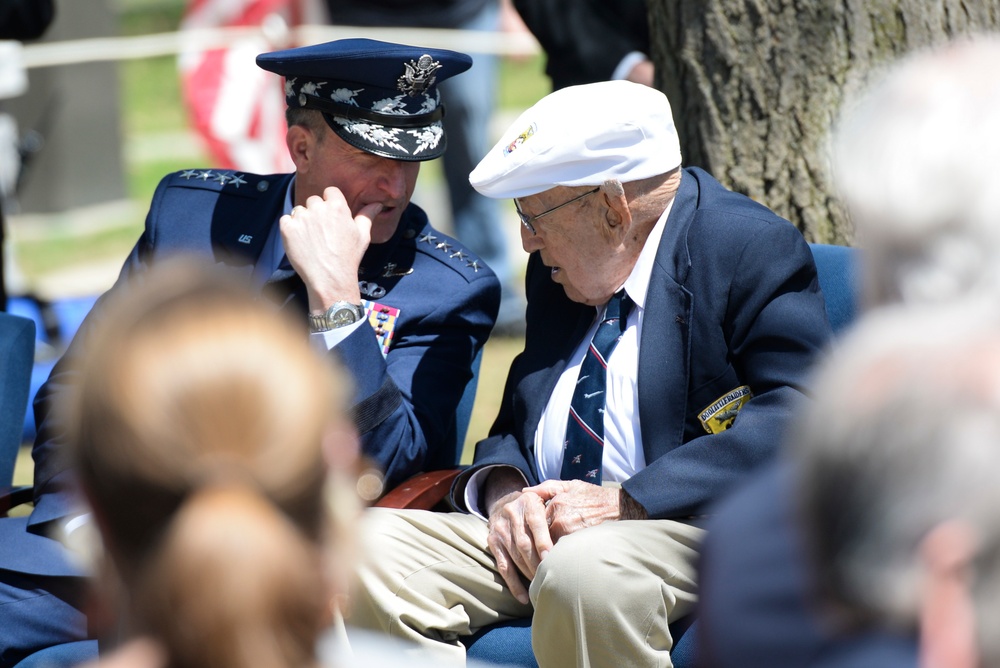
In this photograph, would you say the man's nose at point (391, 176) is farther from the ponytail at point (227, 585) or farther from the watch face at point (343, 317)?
the ponytail at point (227, 585)

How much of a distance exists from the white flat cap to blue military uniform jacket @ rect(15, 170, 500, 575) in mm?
397

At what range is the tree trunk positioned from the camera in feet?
11.4

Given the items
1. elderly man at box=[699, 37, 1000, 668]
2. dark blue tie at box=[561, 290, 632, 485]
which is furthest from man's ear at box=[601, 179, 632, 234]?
elderly man at box=[699, 37, 1000, 668]

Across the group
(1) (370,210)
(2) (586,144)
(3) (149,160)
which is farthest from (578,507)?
(3) (149,160)

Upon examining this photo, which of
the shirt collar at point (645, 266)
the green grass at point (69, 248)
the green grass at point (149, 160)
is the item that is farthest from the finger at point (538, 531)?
the green grass at point (69, 248)

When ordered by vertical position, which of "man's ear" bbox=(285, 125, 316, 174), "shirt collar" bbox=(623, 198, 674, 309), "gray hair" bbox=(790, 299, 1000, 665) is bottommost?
"shirt collar" bbox=(623, 198, 674, 309)

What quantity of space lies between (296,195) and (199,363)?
6.97 feet

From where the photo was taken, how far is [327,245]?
2.89 meters

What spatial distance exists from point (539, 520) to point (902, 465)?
1.59 metres

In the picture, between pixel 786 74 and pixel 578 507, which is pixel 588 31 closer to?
pixel 786 74

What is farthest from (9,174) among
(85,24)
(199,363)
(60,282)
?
(199,363)

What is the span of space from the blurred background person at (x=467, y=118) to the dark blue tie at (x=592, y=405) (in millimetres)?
3433

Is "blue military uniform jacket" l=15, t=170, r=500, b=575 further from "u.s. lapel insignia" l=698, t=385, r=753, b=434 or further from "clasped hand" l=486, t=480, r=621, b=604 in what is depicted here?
"u.s. lapel insignia" l=698, t=385, r=753, b=434

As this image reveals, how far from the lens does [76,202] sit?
9.82 m
